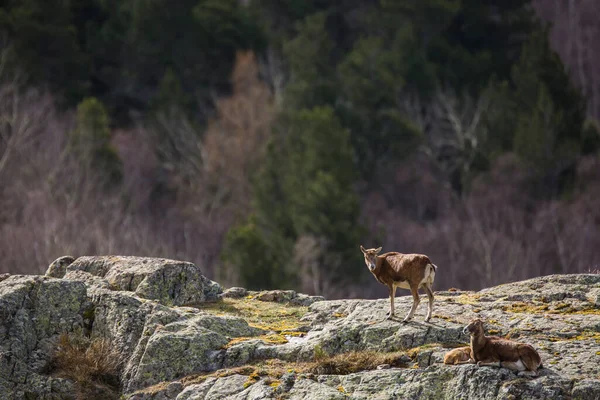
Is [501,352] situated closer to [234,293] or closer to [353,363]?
[353,363]

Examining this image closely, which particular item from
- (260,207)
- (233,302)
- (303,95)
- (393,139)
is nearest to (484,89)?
(393,139)

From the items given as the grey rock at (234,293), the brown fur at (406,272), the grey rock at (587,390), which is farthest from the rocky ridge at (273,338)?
the grey rock at (234,293)

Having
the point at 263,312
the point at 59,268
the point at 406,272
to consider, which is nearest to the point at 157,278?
the point at 263,312

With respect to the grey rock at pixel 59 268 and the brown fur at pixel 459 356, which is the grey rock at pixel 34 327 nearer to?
the grey rock at pixel 59 268

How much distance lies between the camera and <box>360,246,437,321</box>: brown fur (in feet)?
74.5

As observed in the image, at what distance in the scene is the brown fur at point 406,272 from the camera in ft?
74.5

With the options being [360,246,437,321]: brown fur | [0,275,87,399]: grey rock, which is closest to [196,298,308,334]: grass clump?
[360,246,437,321]: brown fur

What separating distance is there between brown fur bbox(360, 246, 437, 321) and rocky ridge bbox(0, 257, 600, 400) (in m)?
0.44

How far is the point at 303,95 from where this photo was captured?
110 metres

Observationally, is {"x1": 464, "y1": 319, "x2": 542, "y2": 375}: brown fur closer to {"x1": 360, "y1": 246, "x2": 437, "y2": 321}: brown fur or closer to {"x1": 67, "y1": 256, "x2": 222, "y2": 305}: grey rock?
{"x1": 360, "y1": 246, "x2": 437, "y2": 321}: brown fur

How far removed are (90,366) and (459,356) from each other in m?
6.44

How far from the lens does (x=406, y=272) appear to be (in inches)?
901

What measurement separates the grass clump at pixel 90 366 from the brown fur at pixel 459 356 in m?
5.73

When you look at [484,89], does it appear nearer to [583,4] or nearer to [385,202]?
[385,202]
